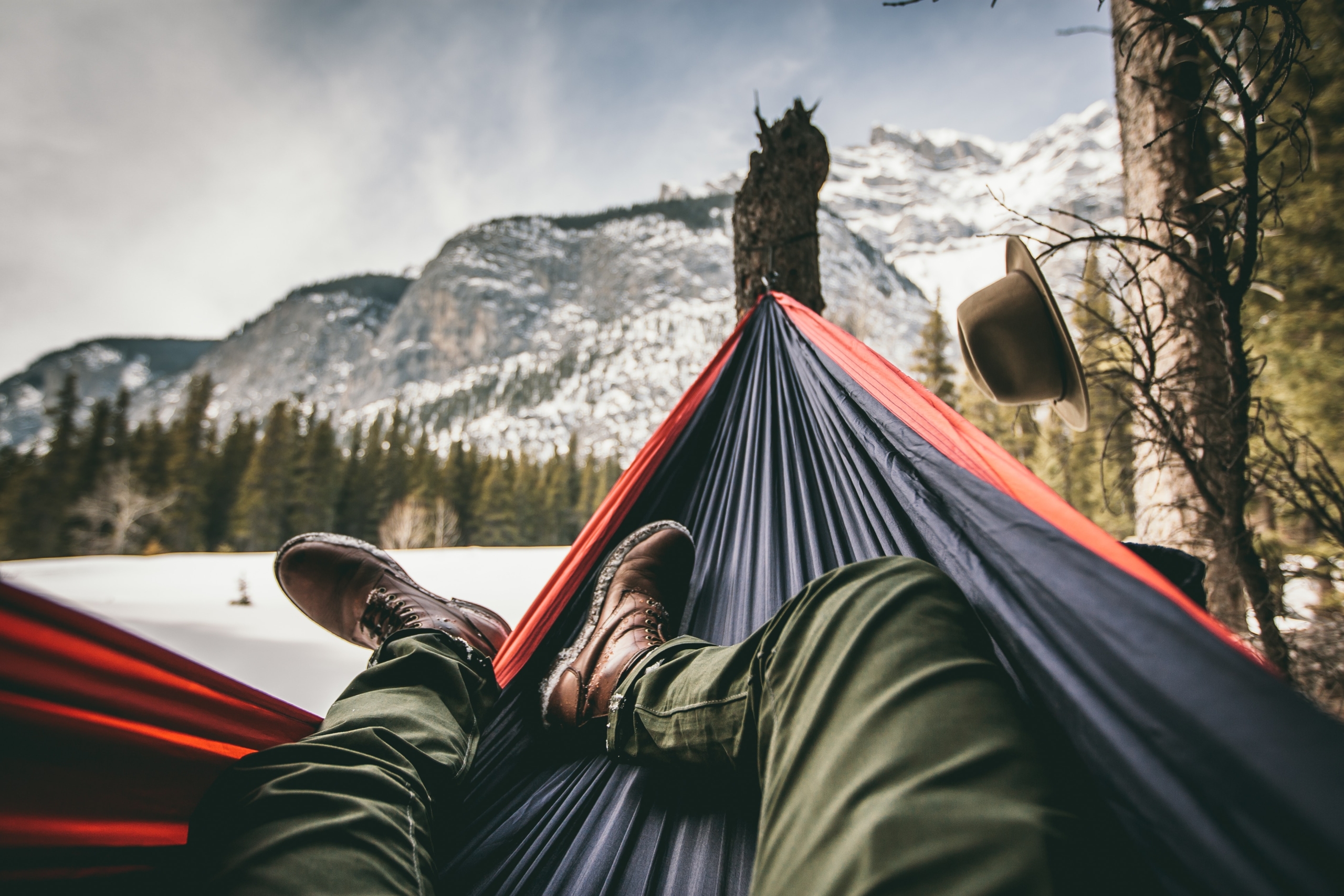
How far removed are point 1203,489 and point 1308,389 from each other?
3096 mm

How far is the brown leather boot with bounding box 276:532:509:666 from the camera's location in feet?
3.64

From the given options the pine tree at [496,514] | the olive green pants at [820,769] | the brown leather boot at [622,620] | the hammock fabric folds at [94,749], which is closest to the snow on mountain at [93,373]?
the pine tree at [496,514]

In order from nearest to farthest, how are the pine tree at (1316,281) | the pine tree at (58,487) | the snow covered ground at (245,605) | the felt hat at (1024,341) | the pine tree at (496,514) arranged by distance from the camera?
the felt hat at (1024,341)
the snow covered ground at (245,605)
the pine tree at (1316,281)
the pine tree at (58,487)
the pine tree at (496,514)

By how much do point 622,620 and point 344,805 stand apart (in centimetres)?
53

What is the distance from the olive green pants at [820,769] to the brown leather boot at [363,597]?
435mm

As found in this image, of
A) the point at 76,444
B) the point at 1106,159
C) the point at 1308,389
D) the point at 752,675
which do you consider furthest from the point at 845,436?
the point at 1106,159

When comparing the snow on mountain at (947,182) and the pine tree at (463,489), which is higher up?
the snow on mountain at (947,182)

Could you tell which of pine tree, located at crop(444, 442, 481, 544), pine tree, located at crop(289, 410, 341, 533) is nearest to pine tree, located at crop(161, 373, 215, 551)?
pine tree, located at crop(289, 410, 341, 533)

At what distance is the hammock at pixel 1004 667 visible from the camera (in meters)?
0.32

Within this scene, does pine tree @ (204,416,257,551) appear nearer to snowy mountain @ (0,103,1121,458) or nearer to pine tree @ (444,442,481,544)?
pine tree @ (444,442,481,544)

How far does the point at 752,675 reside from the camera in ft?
1.92

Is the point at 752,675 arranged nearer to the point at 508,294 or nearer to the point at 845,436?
the point at 845,436

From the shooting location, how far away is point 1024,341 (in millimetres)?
901

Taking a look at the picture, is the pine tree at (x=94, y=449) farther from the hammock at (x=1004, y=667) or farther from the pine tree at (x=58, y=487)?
the hammock at (x=1004, y=667)
